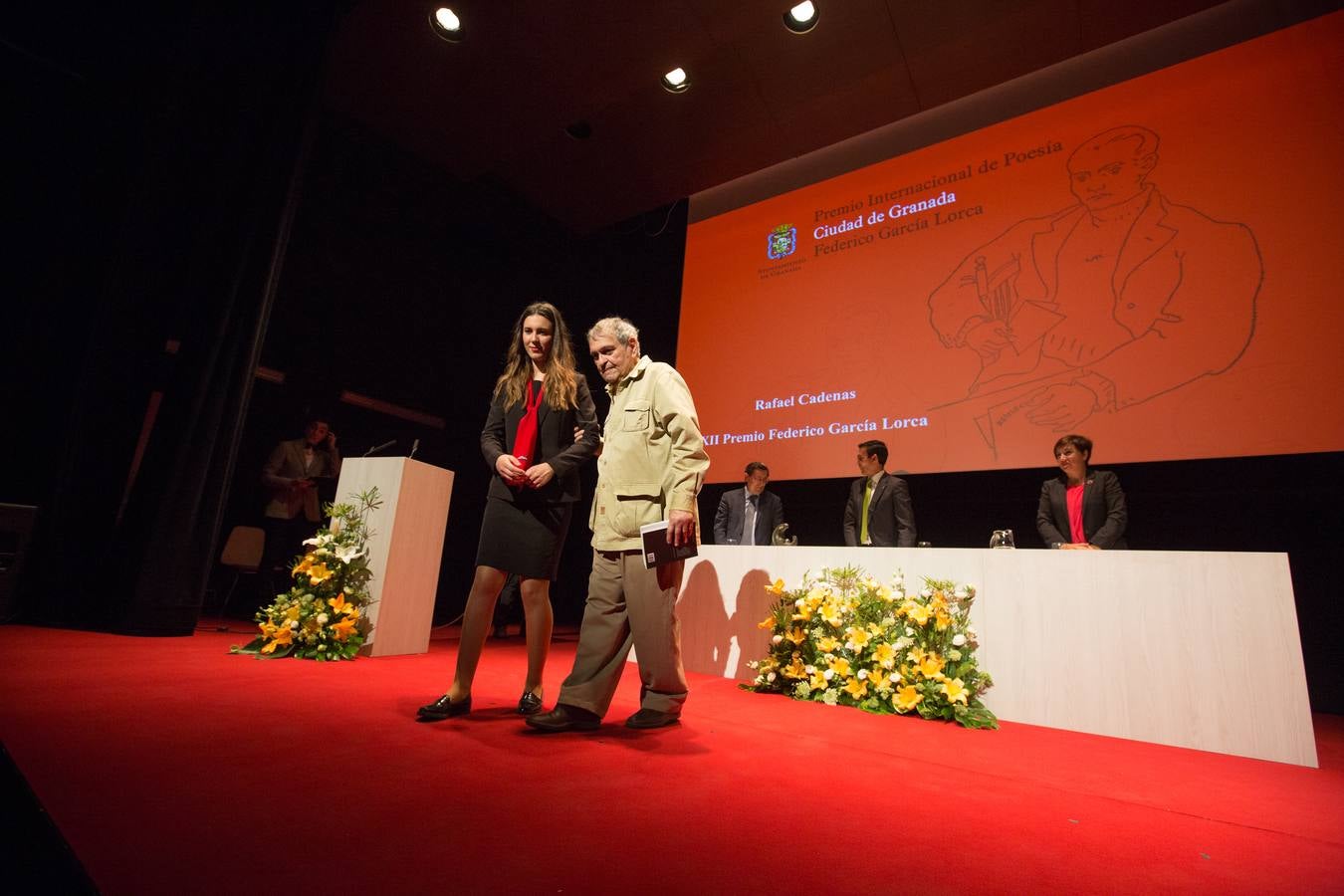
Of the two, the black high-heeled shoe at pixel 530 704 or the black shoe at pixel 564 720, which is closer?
the black shoe at pixel 564 720

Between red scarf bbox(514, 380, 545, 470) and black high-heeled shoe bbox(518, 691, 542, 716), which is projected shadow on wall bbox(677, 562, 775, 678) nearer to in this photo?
black high-heeled shoe bbox(518, 691, 542, 716)

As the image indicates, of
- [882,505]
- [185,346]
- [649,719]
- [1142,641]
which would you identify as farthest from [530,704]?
[185,346]

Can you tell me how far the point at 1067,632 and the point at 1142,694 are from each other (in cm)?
35

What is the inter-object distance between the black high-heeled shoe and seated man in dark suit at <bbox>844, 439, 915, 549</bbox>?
9.33 ft

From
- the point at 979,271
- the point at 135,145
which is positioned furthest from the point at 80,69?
the point at 979,271

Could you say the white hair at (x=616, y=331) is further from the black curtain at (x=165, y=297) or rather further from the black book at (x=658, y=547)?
the black curtain at (x=165, y=297)

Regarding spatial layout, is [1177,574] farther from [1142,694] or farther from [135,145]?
[135,145]

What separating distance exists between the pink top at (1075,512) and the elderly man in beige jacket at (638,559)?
2861 mm

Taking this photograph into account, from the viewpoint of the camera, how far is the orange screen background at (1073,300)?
3396 mm

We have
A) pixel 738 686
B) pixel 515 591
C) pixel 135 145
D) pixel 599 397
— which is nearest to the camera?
pixel 738 686

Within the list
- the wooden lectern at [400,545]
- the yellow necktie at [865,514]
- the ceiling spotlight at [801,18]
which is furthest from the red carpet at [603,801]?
the ceiling spotlight at [801,18]

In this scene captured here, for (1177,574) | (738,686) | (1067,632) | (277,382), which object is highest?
(277,382)

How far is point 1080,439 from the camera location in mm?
3660

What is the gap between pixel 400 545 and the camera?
3.56 metres
